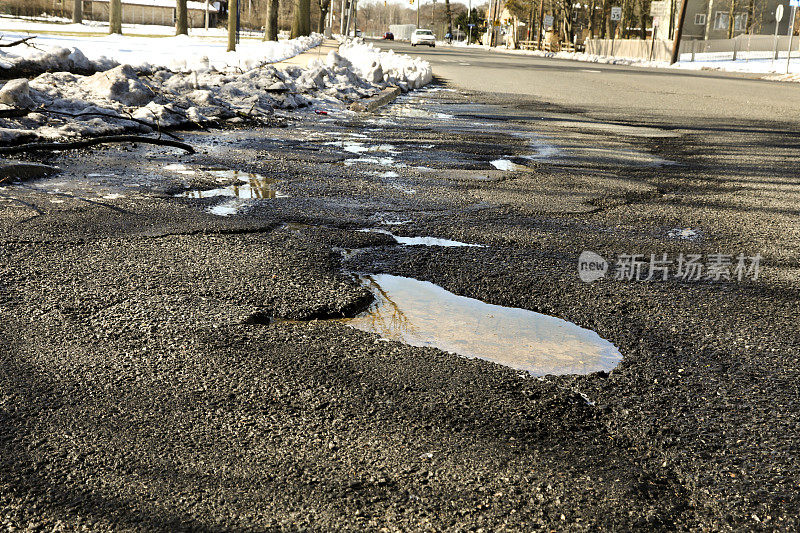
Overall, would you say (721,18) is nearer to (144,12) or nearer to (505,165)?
(144,12)

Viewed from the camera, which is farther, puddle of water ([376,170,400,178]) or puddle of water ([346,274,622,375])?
puddle of water ([376,170,400,178])

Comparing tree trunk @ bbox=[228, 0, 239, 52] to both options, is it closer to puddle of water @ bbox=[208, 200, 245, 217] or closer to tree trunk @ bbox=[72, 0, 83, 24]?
puddle of water @ bbox=[208, 200, 245, 217]

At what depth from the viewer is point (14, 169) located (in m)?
5.63

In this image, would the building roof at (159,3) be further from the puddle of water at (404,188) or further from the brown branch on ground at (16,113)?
the puddle of water at (404,188)

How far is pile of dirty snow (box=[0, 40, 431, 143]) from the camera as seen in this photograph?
7699 millimetres

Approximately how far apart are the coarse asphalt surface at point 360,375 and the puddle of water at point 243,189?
0.50 ft

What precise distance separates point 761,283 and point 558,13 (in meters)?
81.7

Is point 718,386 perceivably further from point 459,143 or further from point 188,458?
point 459,143

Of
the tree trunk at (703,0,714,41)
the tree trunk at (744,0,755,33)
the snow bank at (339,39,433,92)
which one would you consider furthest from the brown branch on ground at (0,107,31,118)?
the tree trunk at (703,0,714,41)

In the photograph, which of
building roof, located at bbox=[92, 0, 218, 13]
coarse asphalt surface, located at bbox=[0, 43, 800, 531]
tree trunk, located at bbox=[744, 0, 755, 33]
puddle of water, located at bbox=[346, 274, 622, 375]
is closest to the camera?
coarse asphalt surface, located at bbox=[0, 43, 800, 531]

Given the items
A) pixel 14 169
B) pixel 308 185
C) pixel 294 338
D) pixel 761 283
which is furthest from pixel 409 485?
pixel 14 169

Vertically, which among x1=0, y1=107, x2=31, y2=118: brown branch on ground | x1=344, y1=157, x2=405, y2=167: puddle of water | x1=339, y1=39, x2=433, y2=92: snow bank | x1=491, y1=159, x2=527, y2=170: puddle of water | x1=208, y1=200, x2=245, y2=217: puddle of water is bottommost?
x1=208, y1=200, x2=245, y2=217: puddle of water

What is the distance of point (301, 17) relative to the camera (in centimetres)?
3550

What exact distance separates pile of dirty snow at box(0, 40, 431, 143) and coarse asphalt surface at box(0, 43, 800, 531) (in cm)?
238
